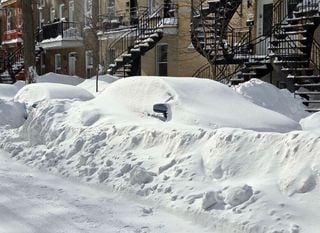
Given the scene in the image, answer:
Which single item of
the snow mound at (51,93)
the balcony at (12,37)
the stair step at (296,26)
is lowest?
the balcony at (12,37)

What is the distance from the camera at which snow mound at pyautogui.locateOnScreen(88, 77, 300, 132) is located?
8.59 m

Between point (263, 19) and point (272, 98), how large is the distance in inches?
292

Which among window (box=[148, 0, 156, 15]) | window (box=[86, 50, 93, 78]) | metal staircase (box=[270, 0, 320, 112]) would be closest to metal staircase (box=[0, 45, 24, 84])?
window (box=[86, 50, 93, 78])

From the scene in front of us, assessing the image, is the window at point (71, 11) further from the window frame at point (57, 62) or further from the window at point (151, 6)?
the window at point (151, 6)

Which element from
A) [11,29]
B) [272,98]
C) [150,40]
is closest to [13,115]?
[272,98]

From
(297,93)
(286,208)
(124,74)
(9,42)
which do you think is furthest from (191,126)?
(9,42)

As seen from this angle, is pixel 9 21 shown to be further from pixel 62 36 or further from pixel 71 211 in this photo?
pixel 71 211

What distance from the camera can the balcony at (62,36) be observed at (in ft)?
111

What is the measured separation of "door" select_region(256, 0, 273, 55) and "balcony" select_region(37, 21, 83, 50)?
1433cm

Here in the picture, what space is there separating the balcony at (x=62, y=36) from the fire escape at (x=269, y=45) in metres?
12.5

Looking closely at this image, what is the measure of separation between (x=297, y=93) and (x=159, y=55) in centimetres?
1191

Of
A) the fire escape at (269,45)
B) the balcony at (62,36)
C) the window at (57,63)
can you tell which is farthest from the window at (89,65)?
the fire escape at (269,45)

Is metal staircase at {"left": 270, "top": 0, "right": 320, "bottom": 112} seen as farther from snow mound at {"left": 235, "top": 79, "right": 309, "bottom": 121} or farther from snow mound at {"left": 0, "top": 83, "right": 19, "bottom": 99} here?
snow mound at {"left": 0, "top": 83, "right": 19, "bottom": 99}

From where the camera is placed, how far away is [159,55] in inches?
1061
